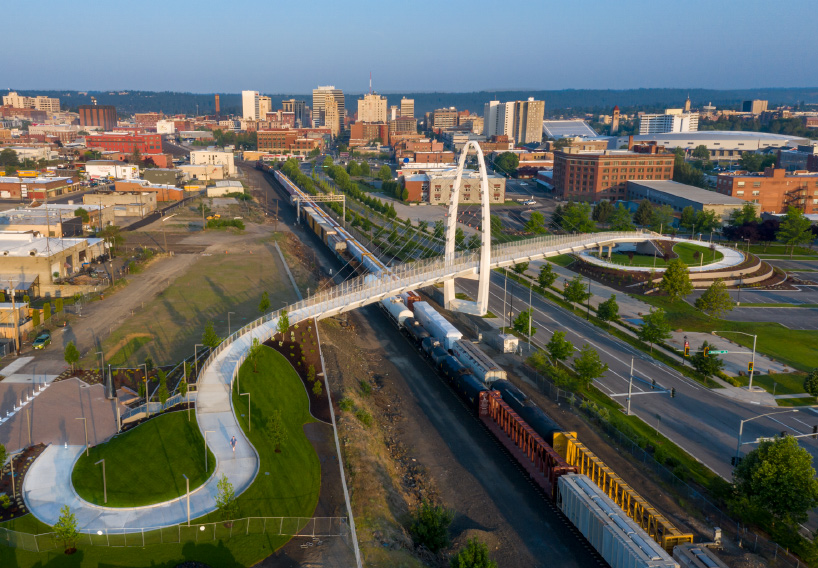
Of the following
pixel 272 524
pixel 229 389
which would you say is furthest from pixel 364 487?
pixel 229 389

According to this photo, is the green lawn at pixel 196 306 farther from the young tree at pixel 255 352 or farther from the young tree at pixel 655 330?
the young tree at pixel 655 330

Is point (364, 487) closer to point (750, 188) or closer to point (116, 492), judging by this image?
point (116, 492)

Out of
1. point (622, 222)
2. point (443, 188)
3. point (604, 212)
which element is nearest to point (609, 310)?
point (622, 222)

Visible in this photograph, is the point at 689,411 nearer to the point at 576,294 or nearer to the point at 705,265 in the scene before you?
the point at 576,294

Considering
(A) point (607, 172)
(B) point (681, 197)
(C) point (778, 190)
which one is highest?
(A) point (607, 172)

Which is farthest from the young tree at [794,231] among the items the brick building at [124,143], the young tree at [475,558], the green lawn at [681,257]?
the brick building at [124,143]

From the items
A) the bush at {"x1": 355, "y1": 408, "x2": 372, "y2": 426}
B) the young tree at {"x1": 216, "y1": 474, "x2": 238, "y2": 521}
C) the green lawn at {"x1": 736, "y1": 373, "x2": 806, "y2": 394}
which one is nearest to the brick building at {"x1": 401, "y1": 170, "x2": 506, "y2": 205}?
the green lawn at {"x1": 736, "y1": 373, "x2": 806, "y2": 394}

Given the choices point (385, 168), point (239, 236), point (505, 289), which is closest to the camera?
point (505, 289)

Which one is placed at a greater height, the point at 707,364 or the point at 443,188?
the point at 443,188
